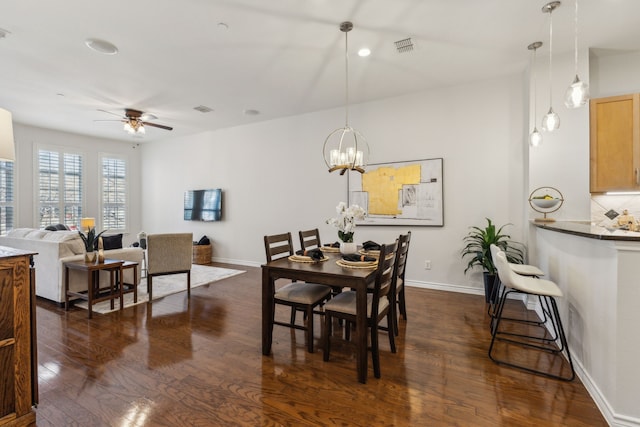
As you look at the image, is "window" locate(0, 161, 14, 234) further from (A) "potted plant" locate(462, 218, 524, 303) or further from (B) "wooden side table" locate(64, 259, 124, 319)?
(A) "potted plant" locate(462, 218, 524, 303)

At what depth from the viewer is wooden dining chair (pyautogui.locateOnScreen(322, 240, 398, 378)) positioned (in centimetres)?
220

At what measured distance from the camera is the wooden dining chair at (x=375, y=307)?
220cm

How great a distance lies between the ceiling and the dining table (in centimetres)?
230

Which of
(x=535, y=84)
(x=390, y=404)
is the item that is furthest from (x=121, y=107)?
(x=535, y=84)

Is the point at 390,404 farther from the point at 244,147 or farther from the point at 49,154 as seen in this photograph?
the point at 49,154

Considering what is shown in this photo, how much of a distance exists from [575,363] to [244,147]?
6078mm

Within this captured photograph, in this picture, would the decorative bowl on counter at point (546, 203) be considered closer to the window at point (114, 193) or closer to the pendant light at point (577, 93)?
the pendant light at point (577, 93)

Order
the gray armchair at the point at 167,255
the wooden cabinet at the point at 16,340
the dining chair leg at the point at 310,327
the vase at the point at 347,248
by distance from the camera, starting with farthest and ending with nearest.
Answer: the gray armchair at the point at 167,255, the vase at the point at 347,248, the dining chair leg at the point at 310,327, the wooden cabinet at the point at 16,340

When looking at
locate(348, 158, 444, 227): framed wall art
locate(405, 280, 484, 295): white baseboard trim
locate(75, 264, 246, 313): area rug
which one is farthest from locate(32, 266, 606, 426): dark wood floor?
locate(348, 158, 444, 227): framed wall art

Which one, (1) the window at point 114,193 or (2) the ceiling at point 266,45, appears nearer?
(2) the ceiling at point 266,45

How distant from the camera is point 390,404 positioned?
6.18 feet

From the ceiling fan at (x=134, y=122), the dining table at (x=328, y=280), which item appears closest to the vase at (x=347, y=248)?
the dining table at (x=328, y=280)

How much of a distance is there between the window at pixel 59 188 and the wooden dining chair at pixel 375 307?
24.4ft

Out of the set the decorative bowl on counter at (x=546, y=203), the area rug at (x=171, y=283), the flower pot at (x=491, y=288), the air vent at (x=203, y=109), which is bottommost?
the area rug at (x=171, y=283)
